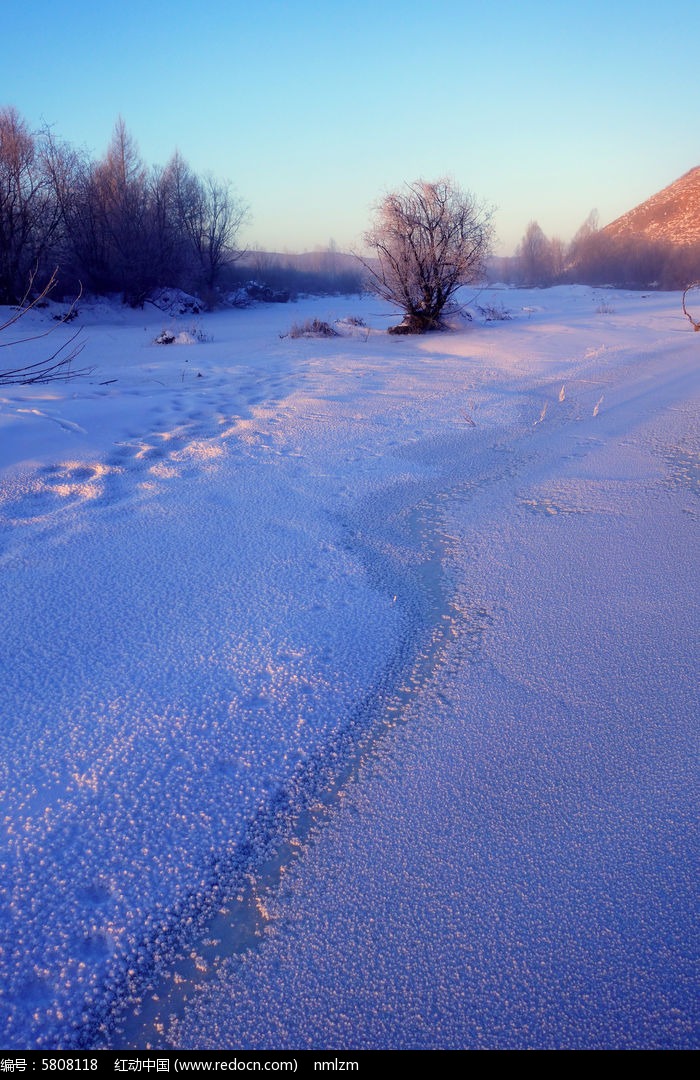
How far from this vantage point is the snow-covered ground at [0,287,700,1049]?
1.39 meters

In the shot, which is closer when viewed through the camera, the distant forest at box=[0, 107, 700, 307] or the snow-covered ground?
the snow-covered ground

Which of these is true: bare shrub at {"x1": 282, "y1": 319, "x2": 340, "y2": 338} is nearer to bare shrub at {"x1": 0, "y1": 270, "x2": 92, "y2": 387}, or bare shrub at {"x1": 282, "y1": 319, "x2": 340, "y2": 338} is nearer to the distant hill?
bare shrub at {"x1": 0, "y1": 270, "x2": 92, "y2": 387}

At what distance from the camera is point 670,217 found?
160 feet

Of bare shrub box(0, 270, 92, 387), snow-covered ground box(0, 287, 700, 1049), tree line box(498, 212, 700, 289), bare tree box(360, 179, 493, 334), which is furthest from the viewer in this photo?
tree line box(498, 212, 700, 289)

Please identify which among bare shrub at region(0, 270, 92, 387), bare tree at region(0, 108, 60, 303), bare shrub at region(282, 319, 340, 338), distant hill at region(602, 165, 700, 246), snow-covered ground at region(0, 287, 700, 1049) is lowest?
snow-covered ground at region(0, 287, 700, 1049)

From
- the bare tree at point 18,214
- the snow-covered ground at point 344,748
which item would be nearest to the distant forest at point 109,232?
the bare tree at point 18,214

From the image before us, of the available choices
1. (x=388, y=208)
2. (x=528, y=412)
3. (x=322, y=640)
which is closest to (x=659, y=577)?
(x=322, y=640)

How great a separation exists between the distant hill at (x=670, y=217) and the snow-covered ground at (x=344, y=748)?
1831 inches

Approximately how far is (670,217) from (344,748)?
192ft

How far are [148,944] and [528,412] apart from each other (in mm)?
6037

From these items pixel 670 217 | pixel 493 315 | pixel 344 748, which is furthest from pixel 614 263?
pixel 344 748

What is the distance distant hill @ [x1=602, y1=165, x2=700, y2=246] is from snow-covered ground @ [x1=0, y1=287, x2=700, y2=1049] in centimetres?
4651

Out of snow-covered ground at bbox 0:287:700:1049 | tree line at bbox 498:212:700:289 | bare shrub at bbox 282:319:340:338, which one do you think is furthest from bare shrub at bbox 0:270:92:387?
tree line at bbox 498:212:700:289
